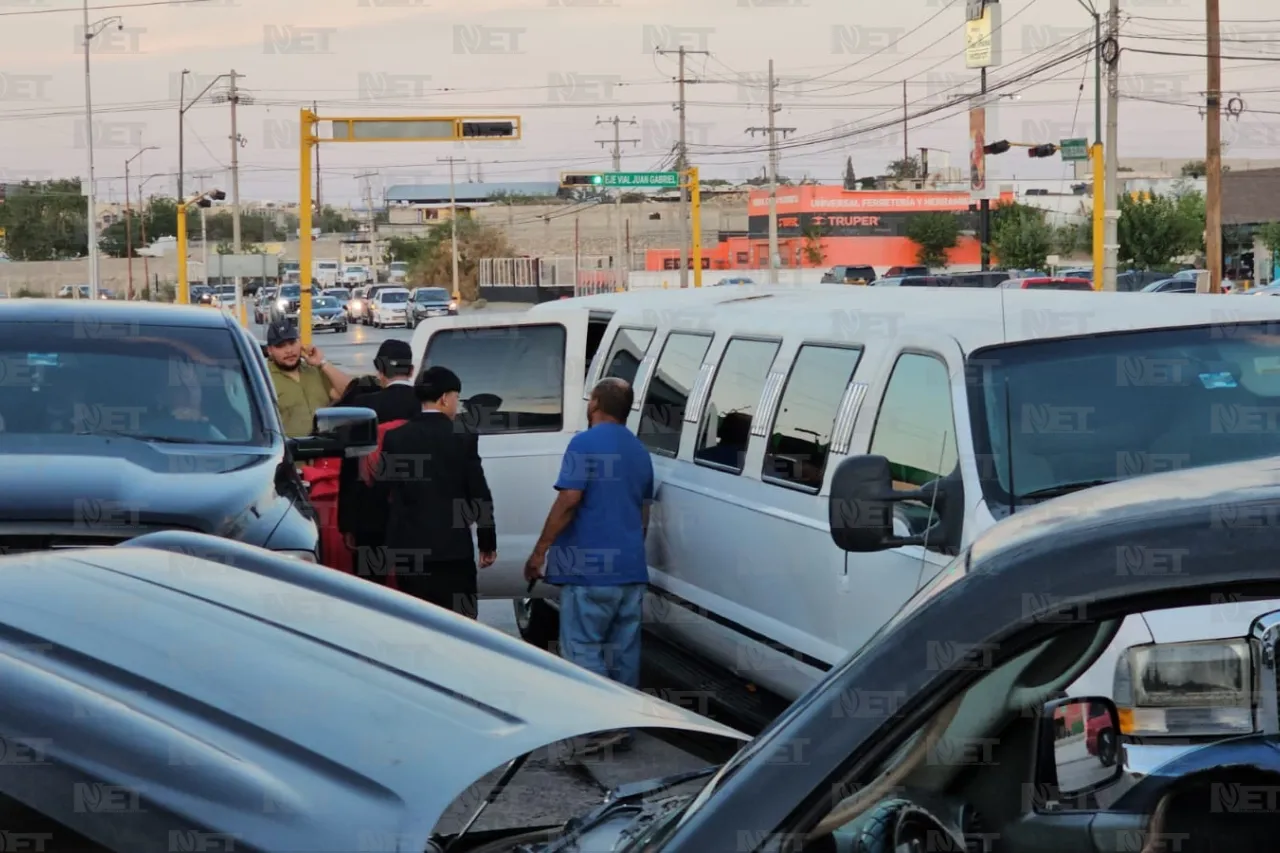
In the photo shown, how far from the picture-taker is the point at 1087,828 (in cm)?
207

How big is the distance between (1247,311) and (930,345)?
1.15m

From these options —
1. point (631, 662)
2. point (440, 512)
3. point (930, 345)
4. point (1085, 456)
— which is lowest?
point (631, 662)

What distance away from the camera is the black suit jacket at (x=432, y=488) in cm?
787

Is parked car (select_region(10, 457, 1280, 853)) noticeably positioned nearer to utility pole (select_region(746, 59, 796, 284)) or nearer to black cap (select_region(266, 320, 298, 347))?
black cap (select_region(266, 320, 298, 347))

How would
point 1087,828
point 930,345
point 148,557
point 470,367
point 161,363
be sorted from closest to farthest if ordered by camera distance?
point 1087,828
point 148,557
point 930,345
point 161,363
point 470,367

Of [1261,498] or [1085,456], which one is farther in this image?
[1085,456]

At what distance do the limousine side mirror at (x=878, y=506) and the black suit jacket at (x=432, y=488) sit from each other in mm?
3092

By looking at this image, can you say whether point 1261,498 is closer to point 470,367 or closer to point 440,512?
point 440,512

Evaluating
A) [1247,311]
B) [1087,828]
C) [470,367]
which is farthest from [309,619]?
[470,367]

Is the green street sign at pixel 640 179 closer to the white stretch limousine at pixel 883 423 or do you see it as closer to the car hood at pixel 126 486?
the white stretch limousine at pixel 883 423

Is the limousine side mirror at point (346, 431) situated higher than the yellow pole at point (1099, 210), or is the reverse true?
the yellow pole at point (1099, 210)

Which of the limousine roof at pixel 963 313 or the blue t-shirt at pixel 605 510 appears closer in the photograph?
the limousine roof at pixel 963 313

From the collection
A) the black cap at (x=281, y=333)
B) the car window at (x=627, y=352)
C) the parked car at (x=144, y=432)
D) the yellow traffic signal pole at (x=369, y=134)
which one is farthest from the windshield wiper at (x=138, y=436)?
the yellow traffic signal pole at (x=369, y=134)

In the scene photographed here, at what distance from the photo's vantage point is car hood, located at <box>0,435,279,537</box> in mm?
5586
